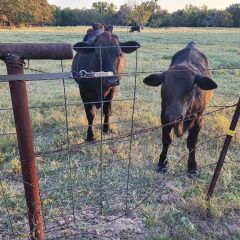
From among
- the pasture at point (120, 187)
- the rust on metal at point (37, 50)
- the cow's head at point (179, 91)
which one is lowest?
the pasture at point (120, 187)

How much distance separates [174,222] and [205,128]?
10.0ft

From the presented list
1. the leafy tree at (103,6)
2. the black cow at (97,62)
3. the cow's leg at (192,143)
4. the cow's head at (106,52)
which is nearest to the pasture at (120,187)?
the cow's leg at (192,143)

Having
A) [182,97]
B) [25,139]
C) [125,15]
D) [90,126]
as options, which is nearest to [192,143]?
[182,97]

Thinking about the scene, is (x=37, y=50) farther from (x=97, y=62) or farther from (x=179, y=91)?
(x=97, y=62)

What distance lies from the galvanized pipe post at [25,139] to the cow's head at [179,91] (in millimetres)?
1877

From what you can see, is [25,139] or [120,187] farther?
[120,187]

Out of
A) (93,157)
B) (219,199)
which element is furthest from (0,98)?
(219,199)

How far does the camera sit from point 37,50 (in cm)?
237

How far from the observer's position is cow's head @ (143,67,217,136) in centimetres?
406

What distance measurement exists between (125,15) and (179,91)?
66.7m

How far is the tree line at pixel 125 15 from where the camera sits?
60.5 m

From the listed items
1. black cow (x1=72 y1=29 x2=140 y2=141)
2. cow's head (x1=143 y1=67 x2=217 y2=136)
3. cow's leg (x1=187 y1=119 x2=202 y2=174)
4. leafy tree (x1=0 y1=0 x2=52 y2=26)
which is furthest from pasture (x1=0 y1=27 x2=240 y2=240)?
leafy tree (x1=0 y1=0 x2=52 y2=26)

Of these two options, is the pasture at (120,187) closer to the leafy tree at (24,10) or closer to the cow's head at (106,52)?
the cow's head at (106,52)

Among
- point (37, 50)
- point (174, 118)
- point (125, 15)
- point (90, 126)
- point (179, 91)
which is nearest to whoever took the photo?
point (37, 50)
